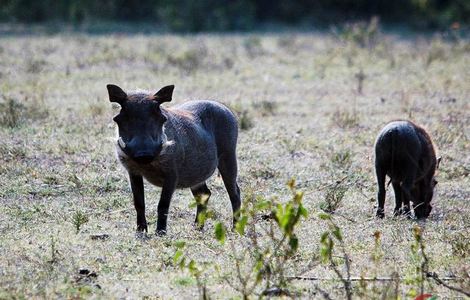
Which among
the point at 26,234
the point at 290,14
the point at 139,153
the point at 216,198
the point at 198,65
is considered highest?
the point at 139,153

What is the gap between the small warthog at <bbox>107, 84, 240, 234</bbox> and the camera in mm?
4934

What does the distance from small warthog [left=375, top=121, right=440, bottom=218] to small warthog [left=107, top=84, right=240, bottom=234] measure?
1162 millimetres

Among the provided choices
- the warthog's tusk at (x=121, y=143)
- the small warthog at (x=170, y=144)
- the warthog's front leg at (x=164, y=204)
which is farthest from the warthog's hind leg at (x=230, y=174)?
the warthog's tusk at (x=121, y=143)

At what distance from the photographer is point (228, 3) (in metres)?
25.2

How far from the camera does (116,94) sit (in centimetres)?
496

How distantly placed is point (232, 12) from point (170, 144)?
19.6 meters

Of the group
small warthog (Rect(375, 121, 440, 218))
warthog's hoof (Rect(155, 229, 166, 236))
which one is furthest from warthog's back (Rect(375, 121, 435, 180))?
warthog's hoof (Rect(155, 229, 166, 236))

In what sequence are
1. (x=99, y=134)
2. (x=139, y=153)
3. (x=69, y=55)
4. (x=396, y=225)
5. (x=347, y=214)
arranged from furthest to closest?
(x=69, y=55) < (x=99, y=134) < (x=347, y=214) < (x=396, y=225) < (x=139, y=153)

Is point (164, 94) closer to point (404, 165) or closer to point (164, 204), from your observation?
point (164, 204)

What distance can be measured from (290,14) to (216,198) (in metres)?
19.9

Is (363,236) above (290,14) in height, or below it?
above

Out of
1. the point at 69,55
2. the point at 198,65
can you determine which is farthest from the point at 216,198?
the point at 69,55

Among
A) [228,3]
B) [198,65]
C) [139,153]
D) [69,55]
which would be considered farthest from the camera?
[228,3]

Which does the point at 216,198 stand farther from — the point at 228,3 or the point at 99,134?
the point at 228,3
